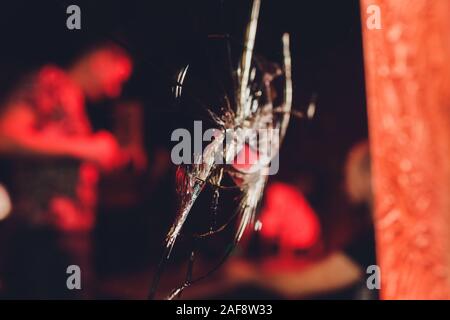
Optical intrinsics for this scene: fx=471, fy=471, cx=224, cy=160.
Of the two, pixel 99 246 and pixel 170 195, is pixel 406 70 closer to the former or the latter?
pixel 170 195

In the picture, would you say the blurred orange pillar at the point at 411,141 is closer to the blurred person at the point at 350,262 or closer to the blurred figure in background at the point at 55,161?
the blurred person at the point at 350,262

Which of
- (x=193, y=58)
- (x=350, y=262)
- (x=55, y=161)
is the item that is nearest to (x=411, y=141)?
(x=350, y=262)

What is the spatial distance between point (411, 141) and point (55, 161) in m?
1.46

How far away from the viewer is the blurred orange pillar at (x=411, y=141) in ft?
6.62

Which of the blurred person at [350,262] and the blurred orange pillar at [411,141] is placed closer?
the blurred orange pillar at [411,141]

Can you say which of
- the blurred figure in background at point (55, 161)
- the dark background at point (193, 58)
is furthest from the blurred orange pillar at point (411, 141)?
the blurred figure in background at point (55, 161)

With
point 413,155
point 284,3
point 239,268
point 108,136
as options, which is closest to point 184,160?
point 108,136

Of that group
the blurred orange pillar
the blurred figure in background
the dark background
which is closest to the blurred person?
the dark background

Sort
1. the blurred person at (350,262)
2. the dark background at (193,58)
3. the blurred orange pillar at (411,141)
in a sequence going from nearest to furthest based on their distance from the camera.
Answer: the dark background at (193,58)
the blurred orange pillar at (411,141)
the blurred person at (350,262)

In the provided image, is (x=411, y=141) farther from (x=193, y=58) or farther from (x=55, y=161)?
(x=55, y=161)

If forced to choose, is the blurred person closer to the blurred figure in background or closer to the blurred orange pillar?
the blurred orange pillar

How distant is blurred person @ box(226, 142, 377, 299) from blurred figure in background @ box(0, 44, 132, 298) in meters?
0.97

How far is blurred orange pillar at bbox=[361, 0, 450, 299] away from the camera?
2018 mm

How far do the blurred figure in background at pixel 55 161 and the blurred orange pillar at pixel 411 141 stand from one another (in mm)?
1089
